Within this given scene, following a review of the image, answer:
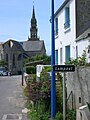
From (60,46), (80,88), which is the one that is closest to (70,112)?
(80,88)

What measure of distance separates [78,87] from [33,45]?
10284cm

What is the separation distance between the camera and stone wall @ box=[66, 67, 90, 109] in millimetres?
11219

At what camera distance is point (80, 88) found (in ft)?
39.7

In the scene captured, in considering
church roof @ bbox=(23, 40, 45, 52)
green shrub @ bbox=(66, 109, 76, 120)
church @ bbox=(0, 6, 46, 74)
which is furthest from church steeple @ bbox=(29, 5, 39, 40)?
green shrub @ bbox=(66, 109, 76, 120)

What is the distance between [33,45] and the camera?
115 metres

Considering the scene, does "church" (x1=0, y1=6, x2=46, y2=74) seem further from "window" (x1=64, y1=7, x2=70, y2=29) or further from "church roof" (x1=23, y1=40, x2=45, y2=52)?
"window" (x1=64, y1=7, x2=70, y2=29)

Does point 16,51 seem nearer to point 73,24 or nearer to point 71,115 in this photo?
point 73,24

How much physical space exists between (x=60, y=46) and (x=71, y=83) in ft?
46.5

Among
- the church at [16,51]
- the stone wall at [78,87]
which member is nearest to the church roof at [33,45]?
the church at [16,51]

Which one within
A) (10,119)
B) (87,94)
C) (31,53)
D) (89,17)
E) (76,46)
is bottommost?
(10,119)

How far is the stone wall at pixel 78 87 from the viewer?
442 inches

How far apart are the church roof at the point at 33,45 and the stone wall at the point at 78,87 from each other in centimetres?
9920

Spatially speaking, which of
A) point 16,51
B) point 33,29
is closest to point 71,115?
point 16,51

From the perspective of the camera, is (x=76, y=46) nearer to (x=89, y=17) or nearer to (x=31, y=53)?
(x=89, y=17)
